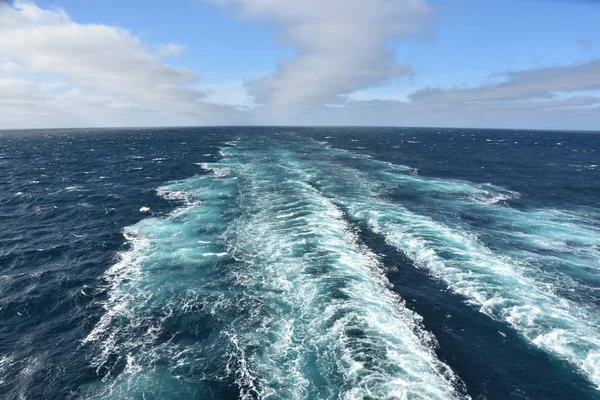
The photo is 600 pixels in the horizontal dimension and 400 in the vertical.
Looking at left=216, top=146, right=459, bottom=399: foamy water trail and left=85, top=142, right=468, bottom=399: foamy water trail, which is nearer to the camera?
left=216, top=146, right=459, bottom=399: foamy water trail

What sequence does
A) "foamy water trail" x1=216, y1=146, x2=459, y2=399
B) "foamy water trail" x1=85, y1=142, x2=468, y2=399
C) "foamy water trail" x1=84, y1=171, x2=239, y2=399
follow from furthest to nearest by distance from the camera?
"foamy water trail" x1=84, y1=171, x2=239, y2=399 → "foamy water trail" x1=85, y1=142, x2=468, y2=399 → "foamy water trail" x1=216, y1=146, x2=459, y2=399

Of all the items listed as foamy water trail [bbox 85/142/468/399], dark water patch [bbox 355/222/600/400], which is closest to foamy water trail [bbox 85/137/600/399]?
foamy water trail [bbox 85/142/468/399]

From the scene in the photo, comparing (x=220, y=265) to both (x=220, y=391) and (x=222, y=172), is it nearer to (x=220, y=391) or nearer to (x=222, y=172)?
(x=220, y=391)

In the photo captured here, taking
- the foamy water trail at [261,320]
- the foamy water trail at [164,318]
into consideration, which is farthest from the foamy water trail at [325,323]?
the foamy water trail at [164,318]

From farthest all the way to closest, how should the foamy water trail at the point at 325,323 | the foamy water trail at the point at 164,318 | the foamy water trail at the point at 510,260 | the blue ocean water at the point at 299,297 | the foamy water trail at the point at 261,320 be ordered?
the foamy water trail at the point at 510,260 → the blue ocean water at the point at 299,297 → the foamy water trail at the point at 164,318 → the foamy water trail at the point at 261,320 → the foamy water trail at the point at 325,323

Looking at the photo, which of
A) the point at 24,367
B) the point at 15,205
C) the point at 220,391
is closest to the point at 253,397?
the point at 220,391

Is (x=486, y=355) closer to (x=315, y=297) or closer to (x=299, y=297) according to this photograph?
(x=315, y=297)

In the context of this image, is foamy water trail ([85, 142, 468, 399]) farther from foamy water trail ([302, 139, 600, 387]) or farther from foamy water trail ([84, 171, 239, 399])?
foamy water trail ([302, 139, 600, 387])

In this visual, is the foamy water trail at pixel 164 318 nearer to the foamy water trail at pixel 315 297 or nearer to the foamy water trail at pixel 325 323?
the foamy water trail at pixel 315 297
